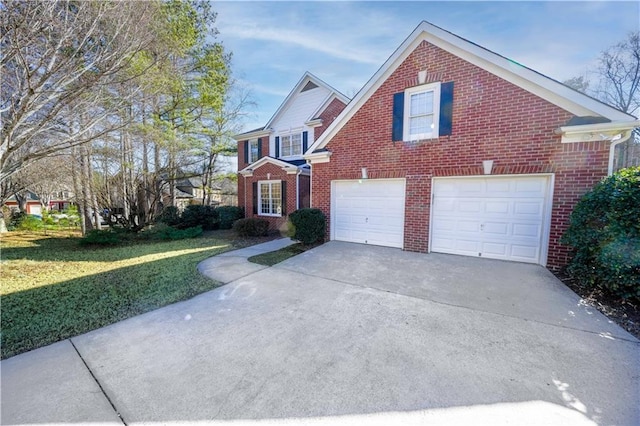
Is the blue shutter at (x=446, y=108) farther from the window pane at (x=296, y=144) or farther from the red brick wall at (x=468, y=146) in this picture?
the window pane at (x=296, y=144)

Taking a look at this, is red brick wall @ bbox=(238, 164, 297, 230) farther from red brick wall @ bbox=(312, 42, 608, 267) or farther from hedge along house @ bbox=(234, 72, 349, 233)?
red brick wall @ bbox=(312, 42, 608, 267)

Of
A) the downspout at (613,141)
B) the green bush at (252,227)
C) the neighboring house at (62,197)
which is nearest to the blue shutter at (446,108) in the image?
the downspout at (613,141)

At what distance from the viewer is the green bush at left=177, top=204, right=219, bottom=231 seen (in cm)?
1338

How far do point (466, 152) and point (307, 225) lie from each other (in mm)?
5040

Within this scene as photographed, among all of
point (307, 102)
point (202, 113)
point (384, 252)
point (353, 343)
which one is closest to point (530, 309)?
point (353, 343)

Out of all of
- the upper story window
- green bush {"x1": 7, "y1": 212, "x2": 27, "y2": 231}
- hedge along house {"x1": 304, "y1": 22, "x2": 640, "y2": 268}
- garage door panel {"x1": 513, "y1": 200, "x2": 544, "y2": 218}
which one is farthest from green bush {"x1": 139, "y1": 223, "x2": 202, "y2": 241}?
garage door panel {"x1": 513, "y1": 200, "x2": 544, "y2": 218}

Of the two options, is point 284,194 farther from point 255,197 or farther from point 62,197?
point 62,197

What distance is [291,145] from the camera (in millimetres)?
14844

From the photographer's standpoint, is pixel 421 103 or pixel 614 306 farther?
pixel 421 103

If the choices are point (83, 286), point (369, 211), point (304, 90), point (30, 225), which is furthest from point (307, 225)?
point (30, 225)

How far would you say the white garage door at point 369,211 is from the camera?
7920 millimetres

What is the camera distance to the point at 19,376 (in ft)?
8.50

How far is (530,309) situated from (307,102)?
13473 millimetres

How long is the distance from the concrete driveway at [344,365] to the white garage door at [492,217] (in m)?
1.82
